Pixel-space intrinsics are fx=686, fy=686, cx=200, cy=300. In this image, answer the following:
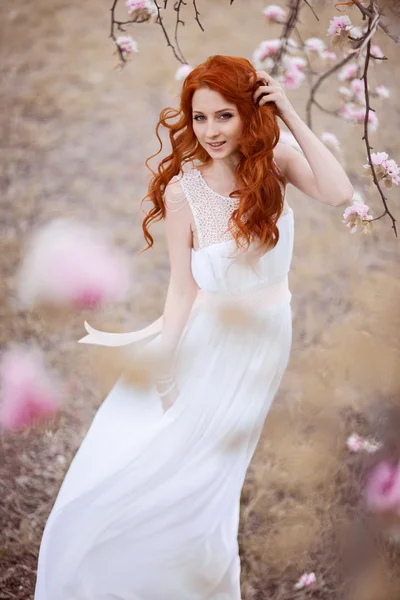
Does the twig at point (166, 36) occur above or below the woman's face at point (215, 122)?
above

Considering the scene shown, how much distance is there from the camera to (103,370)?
1536 millimetres

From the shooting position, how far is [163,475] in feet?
4.87

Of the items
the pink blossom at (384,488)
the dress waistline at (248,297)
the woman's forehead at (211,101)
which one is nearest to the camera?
the woman's forehead at (211,101)

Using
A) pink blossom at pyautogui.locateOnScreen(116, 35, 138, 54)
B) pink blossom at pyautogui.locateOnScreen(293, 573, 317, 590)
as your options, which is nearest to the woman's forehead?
pink blossom at pyautogui.locateOnScreen(116, 35, 138, 54)

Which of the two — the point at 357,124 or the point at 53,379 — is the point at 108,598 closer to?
the point at 53,379

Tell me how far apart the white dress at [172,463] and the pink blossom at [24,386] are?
4.9 inches

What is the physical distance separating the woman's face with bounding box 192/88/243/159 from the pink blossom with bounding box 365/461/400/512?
0.86 metres

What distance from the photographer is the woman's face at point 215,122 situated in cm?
132

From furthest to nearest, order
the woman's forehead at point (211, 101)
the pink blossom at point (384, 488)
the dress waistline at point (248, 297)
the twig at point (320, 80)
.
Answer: the pink blossom at point (384, 488) < the twig at point (320, 80) < the dress waistline at point (248, 297) < the woman's forehead at point (211, 101)

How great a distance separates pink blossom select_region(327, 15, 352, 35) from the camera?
5.00 ft

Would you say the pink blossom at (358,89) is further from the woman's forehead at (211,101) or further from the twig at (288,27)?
the woman's forehead at (211,101)

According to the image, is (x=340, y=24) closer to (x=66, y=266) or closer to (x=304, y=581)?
(x=66, y=266)

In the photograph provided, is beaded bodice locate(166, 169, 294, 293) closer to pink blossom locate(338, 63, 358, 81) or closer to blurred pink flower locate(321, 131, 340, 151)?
blurred pink flower locate(321, 131, 340, 151)

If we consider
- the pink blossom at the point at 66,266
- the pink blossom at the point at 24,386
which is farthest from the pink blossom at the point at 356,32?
the pink blossom at the point at 24,386
